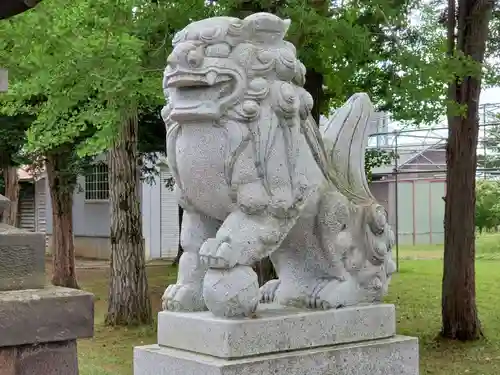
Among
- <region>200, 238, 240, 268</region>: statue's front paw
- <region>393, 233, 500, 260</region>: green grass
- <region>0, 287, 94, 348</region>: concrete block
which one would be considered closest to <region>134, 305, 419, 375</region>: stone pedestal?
<region>200, 238, 240, 268</region>: statue's front paw

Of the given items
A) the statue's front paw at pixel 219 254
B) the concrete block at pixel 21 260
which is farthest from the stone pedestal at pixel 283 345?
the concrete block at pixel 21 260

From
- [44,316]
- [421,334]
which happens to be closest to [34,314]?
[44,316]

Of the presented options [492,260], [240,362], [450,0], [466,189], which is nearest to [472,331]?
[466,189]

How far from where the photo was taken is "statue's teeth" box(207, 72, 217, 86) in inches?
129

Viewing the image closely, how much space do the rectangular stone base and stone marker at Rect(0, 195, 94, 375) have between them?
1280 millimetres

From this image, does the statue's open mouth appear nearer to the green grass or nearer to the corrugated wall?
the corrugated wall

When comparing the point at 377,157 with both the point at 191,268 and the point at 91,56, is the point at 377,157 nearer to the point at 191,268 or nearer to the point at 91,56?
the point at 91,56

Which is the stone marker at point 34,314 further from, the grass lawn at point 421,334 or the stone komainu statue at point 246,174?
the grass lawn at point 421,334

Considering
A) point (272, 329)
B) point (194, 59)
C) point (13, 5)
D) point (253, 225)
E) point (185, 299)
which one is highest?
point (13, 5)

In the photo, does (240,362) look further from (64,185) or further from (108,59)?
(64,185)

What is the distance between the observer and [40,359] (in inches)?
184

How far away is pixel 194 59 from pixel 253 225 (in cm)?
77

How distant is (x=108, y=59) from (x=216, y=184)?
339 cm

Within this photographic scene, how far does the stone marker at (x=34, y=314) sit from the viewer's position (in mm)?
4559
